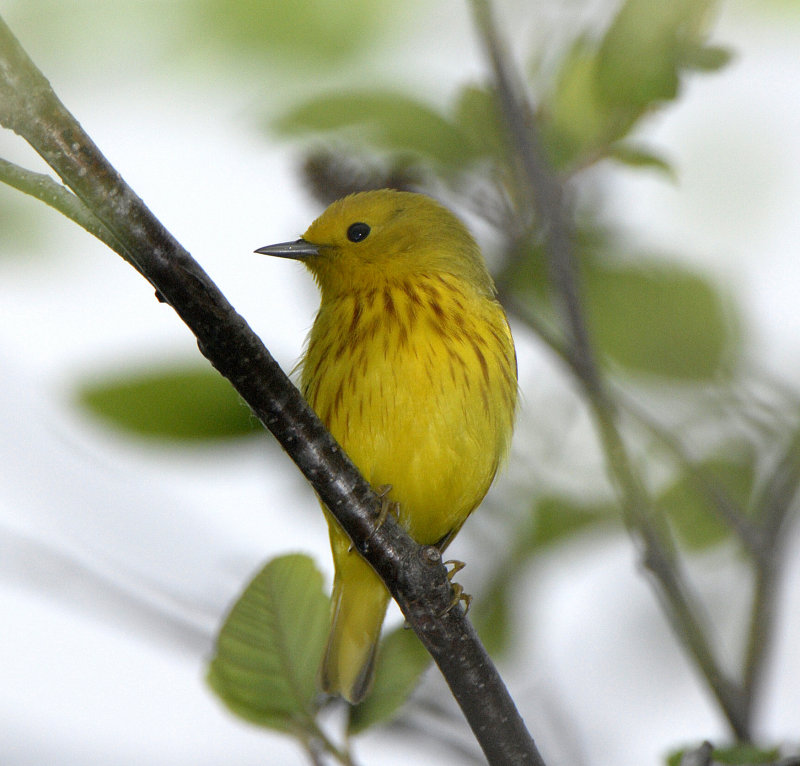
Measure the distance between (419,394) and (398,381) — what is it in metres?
0.08

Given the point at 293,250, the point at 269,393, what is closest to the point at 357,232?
the point at 293,250

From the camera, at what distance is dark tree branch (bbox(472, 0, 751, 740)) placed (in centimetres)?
283

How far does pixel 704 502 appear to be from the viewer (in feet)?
11.8

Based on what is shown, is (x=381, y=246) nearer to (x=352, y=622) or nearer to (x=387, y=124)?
(x=387, y=124)

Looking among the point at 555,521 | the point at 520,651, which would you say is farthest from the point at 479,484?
the point at 520,651

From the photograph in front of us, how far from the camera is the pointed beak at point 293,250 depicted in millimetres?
3840

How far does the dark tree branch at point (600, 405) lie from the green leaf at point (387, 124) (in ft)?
0.82

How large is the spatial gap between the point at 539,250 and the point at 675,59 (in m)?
1.16

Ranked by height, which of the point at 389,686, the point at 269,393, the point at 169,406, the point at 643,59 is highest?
the point at 643,59

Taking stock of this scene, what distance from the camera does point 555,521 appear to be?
3531 millimetres

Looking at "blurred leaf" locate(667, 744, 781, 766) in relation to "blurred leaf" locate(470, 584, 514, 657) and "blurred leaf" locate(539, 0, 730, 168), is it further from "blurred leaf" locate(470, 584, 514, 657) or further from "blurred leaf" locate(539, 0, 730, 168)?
"blurred leaf" locate(539, 0, 730, 168)

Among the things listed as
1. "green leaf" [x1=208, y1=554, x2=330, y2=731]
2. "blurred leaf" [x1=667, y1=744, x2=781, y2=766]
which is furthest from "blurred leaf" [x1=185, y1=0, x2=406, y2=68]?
"blurred leaf" [x1=667, y1=744, x2=781, y2=766]

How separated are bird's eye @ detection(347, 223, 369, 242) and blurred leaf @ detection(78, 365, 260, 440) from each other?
1.09 meters

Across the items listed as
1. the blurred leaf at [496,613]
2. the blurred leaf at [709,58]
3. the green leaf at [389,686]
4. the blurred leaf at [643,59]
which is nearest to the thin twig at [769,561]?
the blurred leaf at [496,613]
